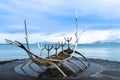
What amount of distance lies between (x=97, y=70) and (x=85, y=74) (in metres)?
2.17

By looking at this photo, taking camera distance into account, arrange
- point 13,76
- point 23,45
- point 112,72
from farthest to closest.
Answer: point 112,72
point 13,76
point 23,45

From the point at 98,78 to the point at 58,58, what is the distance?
3.19 meters

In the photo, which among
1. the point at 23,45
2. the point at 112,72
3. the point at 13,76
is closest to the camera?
the point at 23,45

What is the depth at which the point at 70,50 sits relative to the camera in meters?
21.9

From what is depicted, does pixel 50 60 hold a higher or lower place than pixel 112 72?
higher

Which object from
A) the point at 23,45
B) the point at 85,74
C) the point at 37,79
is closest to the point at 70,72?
the point at 85,74

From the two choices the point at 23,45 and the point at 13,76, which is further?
the point at 13,76

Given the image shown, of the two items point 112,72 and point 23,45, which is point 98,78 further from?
point 23,45

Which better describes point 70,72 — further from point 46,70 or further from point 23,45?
point 23,45

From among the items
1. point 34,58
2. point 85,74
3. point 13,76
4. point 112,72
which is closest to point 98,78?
point 85,74

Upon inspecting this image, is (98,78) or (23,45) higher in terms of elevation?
(23,45)

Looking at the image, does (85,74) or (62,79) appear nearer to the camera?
(62,79)

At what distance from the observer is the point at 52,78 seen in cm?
1983

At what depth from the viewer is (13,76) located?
21.0 metres
